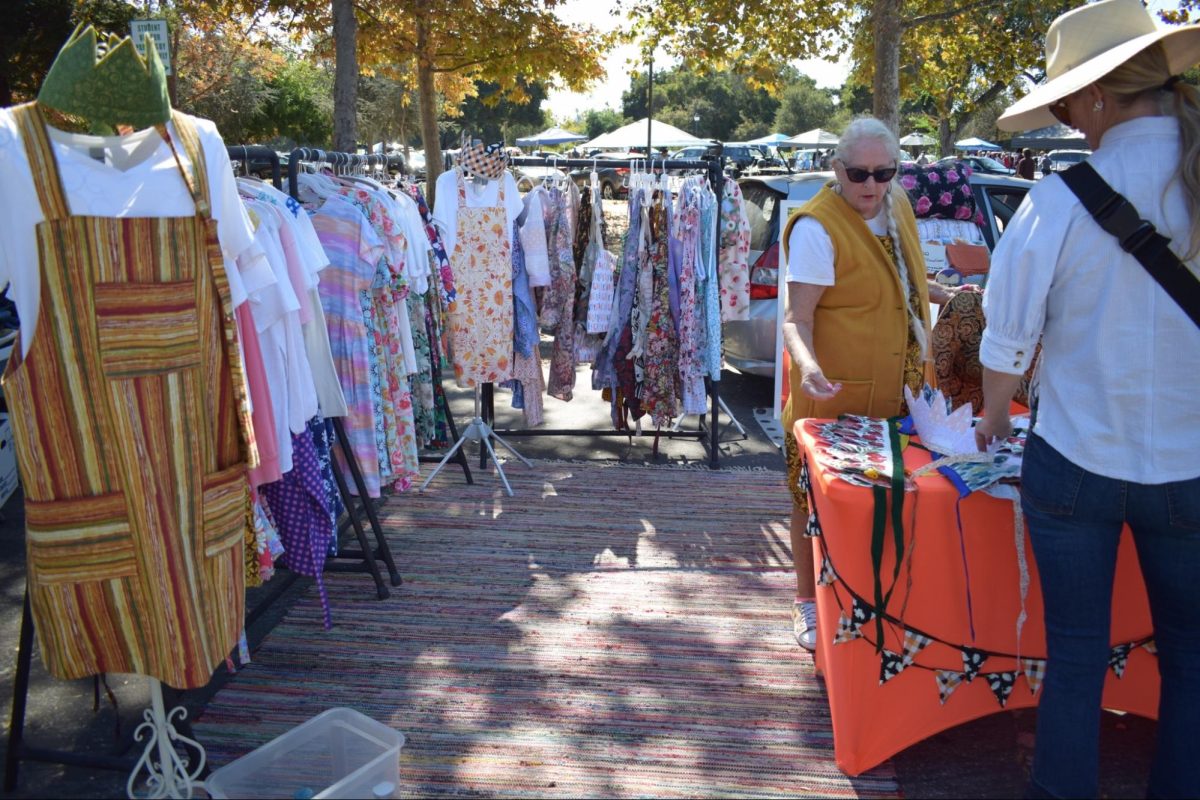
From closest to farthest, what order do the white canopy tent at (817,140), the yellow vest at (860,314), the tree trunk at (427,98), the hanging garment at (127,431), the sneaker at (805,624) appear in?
the hanging garment at (127,431) < the yellow vest at (860,314) < the sneaker at (805,624) < the tree trunk at (427,98) < the white canopy tent at (817,140)

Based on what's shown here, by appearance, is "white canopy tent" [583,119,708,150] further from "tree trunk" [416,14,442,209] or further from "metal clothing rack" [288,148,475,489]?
"metal clothing rack" [288,148,475,489]

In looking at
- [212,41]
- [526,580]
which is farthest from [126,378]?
[212,41]

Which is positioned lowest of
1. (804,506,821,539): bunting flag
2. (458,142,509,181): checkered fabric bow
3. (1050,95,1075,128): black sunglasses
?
(804,506,821,539): bunting flag

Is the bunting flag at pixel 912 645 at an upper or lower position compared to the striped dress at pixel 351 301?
lower

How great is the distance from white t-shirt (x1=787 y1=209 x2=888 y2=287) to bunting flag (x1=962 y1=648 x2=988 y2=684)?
3.68 ft

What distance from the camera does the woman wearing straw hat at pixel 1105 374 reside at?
6.37 ft

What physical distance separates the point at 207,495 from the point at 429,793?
3.29 ft

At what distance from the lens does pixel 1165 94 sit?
197 centimetres

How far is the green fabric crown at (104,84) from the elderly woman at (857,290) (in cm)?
181

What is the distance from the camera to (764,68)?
12000 millimetres

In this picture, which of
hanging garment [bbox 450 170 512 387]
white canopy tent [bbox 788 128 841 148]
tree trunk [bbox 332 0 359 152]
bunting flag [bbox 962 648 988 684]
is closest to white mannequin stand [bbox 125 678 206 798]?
bunting flag [bbox 962 648 988 684]

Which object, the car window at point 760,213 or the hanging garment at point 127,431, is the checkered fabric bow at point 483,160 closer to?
the car window at point 760,213

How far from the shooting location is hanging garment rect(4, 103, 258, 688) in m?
2.28

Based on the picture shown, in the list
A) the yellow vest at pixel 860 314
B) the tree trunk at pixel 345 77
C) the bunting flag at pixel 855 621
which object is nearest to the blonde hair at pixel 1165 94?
the yellow vest at pixel 860 314
